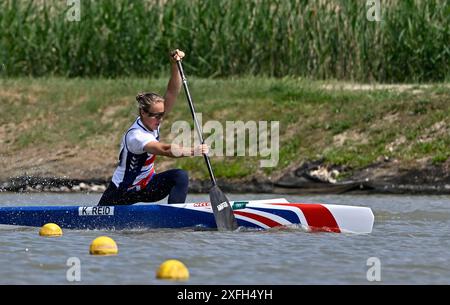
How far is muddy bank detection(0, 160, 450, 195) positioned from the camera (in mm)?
20016

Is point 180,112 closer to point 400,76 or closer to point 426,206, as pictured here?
point 400,76

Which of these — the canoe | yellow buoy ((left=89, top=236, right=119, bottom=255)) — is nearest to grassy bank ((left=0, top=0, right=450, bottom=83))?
the canoe

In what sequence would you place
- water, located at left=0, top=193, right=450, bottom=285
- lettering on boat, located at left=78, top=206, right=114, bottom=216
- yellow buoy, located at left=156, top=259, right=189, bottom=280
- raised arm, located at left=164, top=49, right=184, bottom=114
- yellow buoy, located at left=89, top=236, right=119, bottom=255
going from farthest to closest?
raised arm, located at left=164, top=49, right=184, bottom=114
lettering on boat, located at left=78, top=206, right=114, bottom=216
yellow buoy, located at left=89, top=236, right=119, bottom=255
water, located at left=0, top=193, right=450, bottom=285
yellow buoy, located at left=156, top=259, right=189, bottom=280

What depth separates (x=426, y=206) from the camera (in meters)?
17.6

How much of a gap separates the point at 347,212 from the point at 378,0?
11.2m

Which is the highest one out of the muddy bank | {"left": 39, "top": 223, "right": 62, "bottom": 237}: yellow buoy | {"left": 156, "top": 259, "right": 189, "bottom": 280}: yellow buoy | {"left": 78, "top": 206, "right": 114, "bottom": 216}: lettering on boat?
{"left": 156, "top": 259, "right": 189, "bottom": 280}: yellow buoy

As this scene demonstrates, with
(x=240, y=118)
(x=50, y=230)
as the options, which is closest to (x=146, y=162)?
(x=50, y=230)

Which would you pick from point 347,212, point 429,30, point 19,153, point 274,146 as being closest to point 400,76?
point 429,30

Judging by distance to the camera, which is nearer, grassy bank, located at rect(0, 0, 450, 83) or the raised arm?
the raised arm

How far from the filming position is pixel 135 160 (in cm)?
1414

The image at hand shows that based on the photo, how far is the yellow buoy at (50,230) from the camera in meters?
13.9

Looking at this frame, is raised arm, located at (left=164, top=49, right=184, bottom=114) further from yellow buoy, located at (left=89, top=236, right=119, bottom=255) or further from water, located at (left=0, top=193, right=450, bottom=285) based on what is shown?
yellow buoy, located at (left=89, top=236, right=119, bottom=255)

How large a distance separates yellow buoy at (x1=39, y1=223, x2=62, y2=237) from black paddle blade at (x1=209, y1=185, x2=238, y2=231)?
1.51m

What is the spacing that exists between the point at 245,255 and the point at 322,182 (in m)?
8.17
